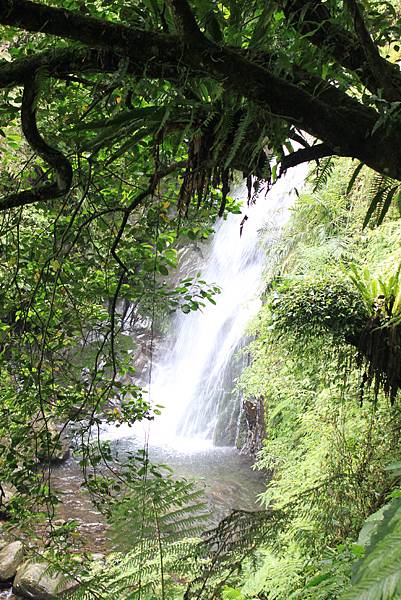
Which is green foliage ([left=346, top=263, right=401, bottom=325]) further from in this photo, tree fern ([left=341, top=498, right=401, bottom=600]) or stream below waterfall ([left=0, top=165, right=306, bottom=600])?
stream below waterfall ([left=0, top=165, right=306, bottom=600])

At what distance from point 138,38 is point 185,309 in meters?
2.50

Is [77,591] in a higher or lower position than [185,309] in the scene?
lower

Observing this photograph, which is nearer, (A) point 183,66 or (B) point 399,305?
(A) point 183,66

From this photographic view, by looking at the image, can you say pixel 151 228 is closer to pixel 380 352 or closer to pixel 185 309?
pixel 185 309

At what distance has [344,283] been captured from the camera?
3.86 meters

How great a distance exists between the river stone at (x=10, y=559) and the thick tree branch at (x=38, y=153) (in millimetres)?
5552

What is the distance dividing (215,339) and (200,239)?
822cm

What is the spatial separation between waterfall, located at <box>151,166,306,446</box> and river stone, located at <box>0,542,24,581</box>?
448 cm

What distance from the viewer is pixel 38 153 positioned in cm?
Result: 158

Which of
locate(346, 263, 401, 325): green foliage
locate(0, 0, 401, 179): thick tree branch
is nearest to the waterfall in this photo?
locate(346, 263, 401, 325): green foliage

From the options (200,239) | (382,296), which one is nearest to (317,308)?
(382,296)

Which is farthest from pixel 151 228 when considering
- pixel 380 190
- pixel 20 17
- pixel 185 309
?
pixel 20 17

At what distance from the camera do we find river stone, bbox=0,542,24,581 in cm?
604

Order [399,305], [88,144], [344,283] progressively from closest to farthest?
[88,144], [399,305], [344,283]
